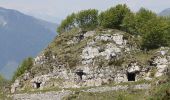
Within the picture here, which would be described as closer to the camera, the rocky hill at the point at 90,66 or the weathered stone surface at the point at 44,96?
the weathered stone surface at the point at 44,96

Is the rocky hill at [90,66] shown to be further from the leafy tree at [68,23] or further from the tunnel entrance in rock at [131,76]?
the leafy tree at [68,23]

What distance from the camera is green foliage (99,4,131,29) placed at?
115 m

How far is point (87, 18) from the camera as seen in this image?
124875 millimetres

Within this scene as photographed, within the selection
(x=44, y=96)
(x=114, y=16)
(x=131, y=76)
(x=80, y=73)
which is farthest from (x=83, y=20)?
(x=44, y=96)

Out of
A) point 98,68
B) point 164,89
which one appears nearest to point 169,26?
point 98,68

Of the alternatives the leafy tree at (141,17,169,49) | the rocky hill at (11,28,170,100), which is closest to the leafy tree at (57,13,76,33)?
the rocky hill at (11,28,170,100)

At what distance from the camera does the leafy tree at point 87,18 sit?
121269 millimetres

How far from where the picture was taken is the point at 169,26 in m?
116

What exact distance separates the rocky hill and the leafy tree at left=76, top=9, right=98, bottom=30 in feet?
22.6

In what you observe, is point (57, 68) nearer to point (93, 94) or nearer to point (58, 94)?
point (58, 94)

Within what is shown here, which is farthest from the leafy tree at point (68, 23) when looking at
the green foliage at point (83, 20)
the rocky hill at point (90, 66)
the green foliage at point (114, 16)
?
the rocky hill at point (90, 66)

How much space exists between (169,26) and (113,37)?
19.3 meters

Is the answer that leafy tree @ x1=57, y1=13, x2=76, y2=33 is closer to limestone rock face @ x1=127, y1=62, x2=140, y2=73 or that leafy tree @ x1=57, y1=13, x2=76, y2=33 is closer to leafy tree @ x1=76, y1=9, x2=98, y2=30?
leafy tree @ x1=76, y1=9, x2=98, y2=30

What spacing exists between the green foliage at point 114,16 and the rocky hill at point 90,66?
590 cm
